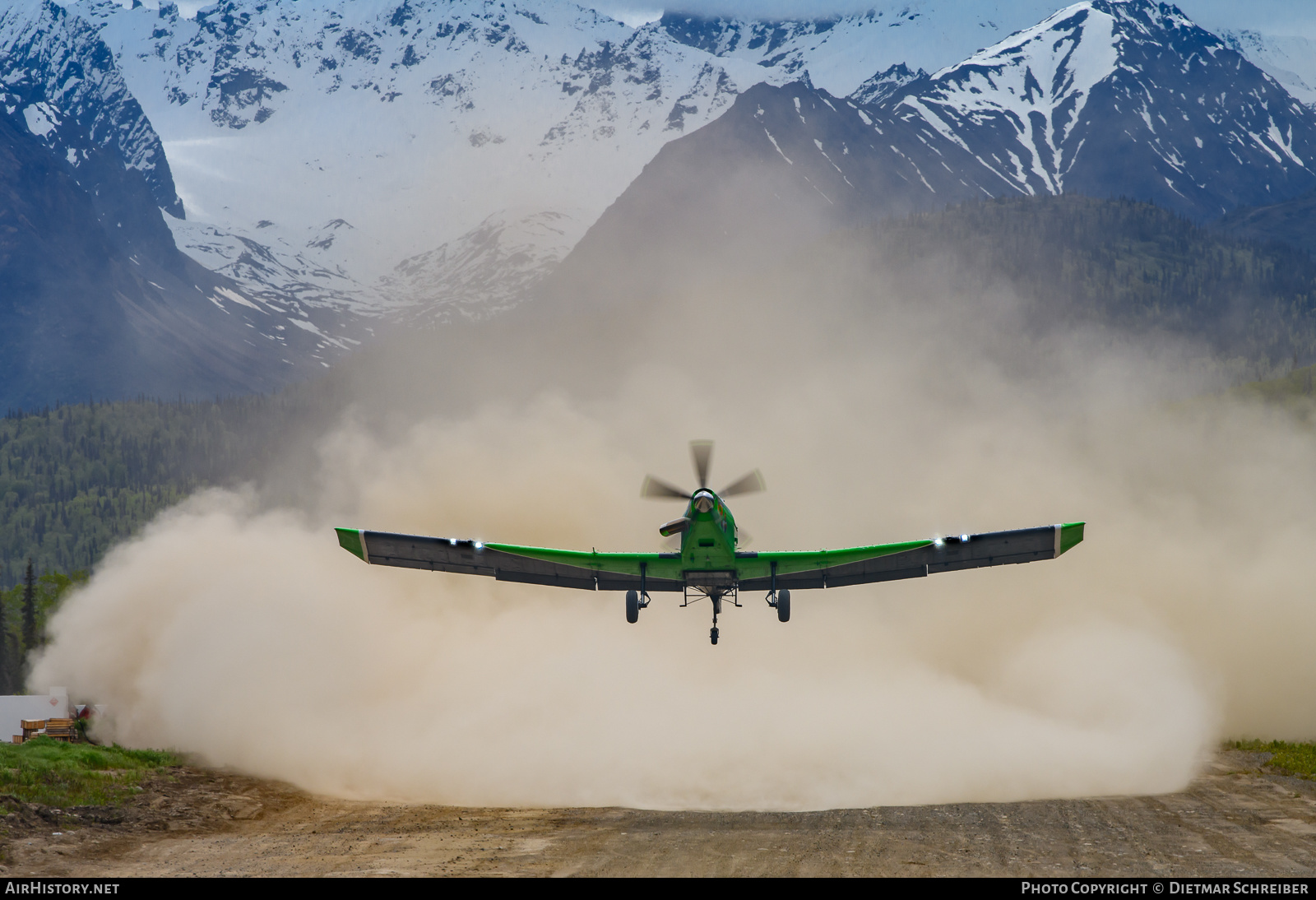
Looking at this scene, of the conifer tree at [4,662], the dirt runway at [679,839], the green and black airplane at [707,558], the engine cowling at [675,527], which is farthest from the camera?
the conifer tree at [4,662]

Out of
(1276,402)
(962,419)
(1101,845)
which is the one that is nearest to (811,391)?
(962,419)

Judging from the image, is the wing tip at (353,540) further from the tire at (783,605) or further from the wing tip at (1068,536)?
the wing tip at (1068,536)

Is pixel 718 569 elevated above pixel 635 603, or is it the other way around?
pixel 718 569

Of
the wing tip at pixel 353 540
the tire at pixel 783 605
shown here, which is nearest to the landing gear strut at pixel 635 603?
the tire at pixel 783 605

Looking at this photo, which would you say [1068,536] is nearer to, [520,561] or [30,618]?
[520,561]

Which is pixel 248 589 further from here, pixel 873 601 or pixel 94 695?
pixel 873 601

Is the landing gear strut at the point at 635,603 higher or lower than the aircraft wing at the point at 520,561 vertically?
lower

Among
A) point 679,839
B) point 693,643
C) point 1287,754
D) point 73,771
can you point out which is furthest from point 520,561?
point 1287,754
